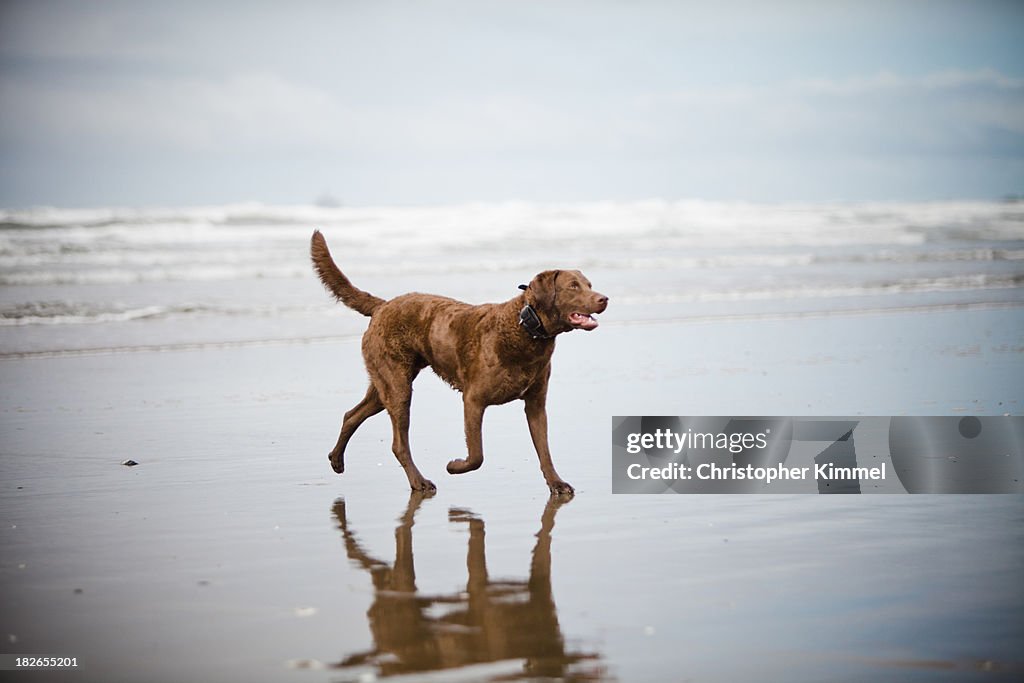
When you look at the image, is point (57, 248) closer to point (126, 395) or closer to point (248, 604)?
point (126, 395)

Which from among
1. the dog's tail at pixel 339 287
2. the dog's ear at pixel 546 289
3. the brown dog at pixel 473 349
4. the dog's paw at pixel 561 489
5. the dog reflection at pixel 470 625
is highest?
the dog's tail at pixel 339 287

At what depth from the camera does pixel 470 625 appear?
4449 millimetres

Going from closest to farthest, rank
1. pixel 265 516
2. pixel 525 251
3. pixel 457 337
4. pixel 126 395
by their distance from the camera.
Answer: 1. pixel 265 516
2. pixel 457 337
3. pixel 126 395
4. pixel 525 251

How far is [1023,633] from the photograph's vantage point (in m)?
4.20

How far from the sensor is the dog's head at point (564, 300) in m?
6.52

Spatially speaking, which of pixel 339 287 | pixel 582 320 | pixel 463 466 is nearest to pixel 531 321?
pixel 582 320

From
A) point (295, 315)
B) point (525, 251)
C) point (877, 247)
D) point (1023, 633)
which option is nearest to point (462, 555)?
point (1023, 633)

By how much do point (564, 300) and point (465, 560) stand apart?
1747 mm

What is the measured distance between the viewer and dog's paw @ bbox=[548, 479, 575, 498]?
681 centimetres

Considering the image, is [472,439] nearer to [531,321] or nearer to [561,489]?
[561,489]

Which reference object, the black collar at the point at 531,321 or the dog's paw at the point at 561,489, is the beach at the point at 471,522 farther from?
the black collar at the point at 531,321

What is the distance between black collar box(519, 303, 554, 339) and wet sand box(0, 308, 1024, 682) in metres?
0.96

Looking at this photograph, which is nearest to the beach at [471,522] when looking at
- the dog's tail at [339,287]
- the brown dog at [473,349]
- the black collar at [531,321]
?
the brown dog at [473,349]

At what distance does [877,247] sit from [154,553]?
3108cm
